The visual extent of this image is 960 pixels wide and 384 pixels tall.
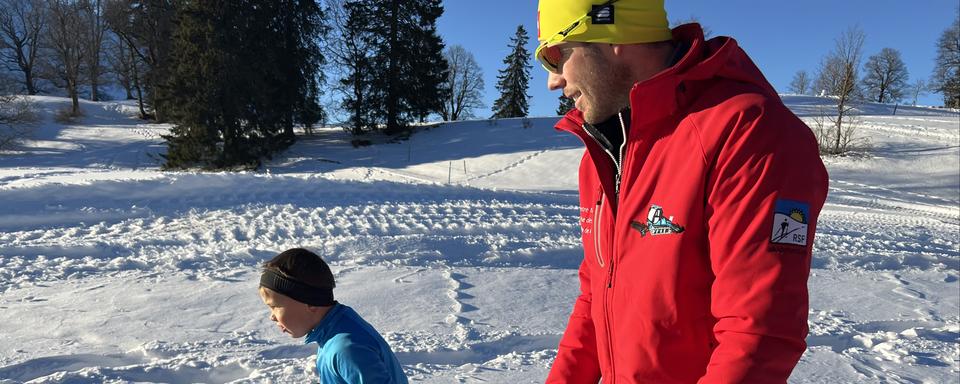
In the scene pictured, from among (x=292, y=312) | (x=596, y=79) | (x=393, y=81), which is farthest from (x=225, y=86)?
(x=596, y=79)

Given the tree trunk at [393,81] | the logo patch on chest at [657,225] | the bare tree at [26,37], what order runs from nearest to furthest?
the logo patch on chest at [657,225], the tree trunk at [393,81], the bare tree at [26,37]

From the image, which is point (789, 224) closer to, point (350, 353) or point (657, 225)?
point (657, 225)

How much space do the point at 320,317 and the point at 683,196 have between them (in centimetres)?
169

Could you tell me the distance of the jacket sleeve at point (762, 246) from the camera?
1183mm

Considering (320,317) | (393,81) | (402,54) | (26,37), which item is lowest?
(320,317)

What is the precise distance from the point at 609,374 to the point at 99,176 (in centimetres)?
1191

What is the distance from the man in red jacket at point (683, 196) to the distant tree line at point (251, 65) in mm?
22678

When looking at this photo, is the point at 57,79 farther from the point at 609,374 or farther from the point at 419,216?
the point at 609,374

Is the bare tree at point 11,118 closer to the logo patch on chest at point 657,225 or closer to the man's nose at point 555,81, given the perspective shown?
the man's nose at point 555,81

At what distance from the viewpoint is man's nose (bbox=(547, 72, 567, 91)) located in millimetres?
1680

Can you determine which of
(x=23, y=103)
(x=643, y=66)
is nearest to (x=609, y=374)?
(x=643, y=66)

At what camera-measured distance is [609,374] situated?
5.51 feet

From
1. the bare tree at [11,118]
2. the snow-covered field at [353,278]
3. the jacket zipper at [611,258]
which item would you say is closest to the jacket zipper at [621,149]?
the jacket zipper at [611,258]

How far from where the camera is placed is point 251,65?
2288 centimetres
